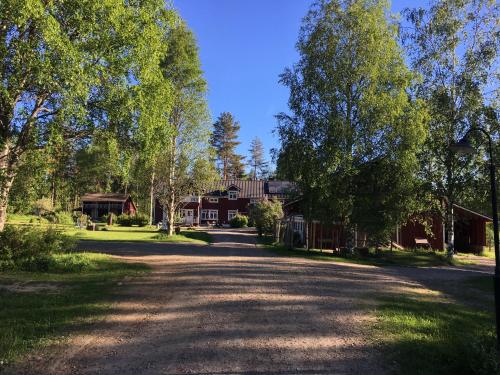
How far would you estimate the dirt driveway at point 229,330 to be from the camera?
5.59 m

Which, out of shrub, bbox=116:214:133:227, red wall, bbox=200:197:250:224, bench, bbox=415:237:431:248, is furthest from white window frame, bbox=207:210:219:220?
bench, bbox=415:237:431:248

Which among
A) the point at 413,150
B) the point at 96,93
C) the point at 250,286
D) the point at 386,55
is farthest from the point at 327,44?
the point at 250,286

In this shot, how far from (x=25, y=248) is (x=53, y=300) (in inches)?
201

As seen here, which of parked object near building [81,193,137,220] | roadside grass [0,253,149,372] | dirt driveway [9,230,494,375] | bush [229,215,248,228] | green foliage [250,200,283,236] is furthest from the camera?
parked object near building [81,193,137,220]

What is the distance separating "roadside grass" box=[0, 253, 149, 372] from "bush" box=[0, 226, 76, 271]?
1.22 feet

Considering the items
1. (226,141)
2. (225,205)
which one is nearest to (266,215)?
(225,205)

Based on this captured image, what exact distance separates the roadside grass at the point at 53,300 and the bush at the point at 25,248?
0.37 meters

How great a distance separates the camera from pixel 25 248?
13.2 meters

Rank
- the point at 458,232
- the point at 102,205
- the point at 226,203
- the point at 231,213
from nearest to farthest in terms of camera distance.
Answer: the point at 458,232 < the point at 102,205 < the point at 231,213 < the point at 226,203

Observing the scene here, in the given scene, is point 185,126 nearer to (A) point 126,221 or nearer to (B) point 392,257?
(B) point 392,257

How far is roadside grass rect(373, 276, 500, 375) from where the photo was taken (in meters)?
5.91

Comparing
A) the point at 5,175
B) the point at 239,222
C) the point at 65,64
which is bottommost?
the point at 239,222

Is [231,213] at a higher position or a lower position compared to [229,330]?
higher

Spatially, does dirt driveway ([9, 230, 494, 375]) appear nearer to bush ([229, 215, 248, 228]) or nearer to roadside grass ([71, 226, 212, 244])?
roadside grass ([71, 226, 212, 244])
